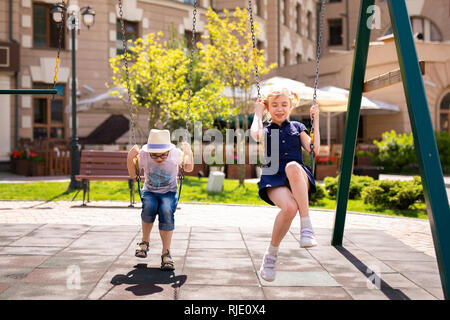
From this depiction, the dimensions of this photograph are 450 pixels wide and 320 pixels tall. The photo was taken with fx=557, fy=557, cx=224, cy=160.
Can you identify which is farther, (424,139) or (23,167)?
(23,167)

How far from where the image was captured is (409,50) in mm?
4516

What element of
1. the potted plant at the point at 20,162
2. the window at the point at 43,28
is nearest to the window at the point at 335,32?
the window at the point at 43,28

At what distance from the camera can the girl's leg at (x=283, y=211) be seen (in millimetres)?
4430

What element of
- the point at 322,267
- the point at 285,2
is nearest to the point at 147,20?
the point at 285,2

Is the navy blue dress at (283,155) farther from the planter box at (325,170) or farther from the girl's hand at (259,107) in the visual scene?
the planter box at (325,170)

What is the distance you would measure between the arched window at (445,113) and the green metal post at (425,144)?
21887 millimetres

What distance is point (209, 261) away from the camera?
5516 millimetres

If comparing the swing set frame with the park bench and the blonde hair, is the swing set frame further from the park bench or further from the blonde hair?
the park bench

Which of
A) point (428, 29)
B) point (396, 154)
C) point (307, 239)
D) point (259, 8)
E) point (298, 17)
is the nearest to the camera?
point (307, 239)

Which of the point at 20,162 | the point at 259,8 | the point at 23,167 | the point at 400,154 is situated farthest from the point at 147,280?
the point at 259,8

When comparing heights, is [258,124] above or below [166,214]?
above

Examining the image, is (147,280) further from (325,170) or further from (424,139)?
(325,170)

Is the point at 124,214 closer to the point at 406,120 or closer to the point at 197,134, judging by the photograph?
the point at 197,134

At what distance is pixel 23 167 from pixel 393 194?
40.1 feet
